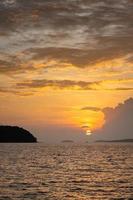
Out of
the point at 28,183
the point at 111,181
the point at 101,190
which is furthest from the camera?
the point at 111,181

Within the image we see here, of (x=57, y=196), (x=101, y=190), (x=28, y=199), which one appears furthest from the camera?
(x=101, y=190)

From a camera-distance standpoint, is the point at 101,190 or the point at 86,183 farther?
the point at 86,183

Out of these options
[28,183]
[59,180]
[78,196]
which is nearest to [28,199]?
[78,196]

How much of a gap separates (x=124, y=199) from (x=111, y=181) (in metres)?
17.4

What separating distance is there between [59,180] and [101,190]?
12.6 m

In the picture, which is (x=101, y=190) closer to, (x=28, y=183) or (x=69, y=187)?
(x=69, y=187)

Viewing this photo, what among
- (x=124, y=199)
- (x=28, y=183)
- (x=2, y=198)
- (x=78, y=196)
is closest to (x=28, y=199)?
(x=2, y=198)

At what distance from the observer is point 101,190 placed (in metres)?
50.0

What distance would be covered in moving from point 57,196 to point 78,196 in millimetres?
2348

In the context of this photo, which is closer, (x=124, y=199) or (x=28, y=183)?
(x=124, y=199)

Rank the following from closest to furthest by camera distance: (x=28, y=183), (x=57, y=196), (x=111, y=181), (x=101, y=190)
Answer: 1. (x=57, y=196)
2. (x=101, y=190)
3. (x=28, y=183)
4. (x=111, y=181)

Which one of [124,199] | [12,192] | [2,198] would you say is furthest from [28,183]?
[124,199]

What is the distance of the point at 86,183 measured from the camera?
5744cm

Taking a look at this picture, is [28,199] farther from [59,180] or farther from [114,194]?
→ [59,180]
